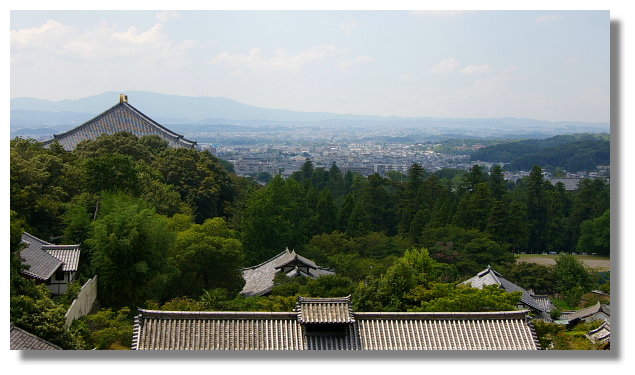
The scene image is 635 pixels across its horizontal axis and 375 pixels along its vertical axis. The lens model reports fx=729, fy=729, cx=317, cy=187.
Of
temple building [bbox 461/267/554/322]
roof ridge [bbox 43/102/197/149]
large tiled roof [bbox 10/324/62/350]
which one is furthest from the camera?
roof ridge [bbox 43/102/197/149]

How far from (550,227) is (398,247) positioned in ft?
34.3

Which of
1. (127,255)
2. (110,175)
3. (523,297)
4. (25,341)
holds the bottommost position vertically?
(523,297)

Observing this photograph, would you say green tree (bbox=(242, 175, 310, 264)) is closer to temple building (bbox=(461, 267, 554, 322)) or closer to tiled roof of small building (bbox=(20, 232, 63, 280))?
temple building (bbox=(461, 267, 554, 322))

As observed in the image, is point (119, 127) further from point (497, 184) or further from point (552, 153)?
point (552, 153)

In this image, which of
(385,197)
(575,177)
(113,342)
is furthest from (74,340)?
(575,177)

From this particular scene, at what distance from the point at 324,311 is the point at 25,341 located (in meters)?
3.81

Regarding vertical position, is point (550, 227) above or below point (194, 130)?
below

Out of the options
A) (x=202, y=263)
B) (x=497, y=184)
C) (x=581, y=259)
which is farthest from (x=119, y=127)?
(x=581, y=259)

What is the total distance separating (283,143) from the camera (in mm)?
86188

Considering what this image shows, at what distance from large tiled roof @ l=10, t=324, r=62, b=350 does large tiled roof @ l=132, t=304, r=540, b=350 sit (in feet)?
4.74

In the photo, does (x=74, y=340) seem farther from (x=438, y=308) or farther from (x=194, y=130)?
(x=194, y=130)

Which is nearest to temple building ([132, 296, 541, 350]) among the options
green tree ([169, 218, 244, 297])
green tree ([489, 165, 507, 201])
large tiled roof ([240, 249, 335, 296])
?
green tree ([169, 218, 244, 297])

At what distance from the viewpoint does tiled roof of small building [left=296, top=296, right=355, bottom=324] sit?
8961 mm

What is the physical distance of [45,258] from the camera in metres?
13.5
